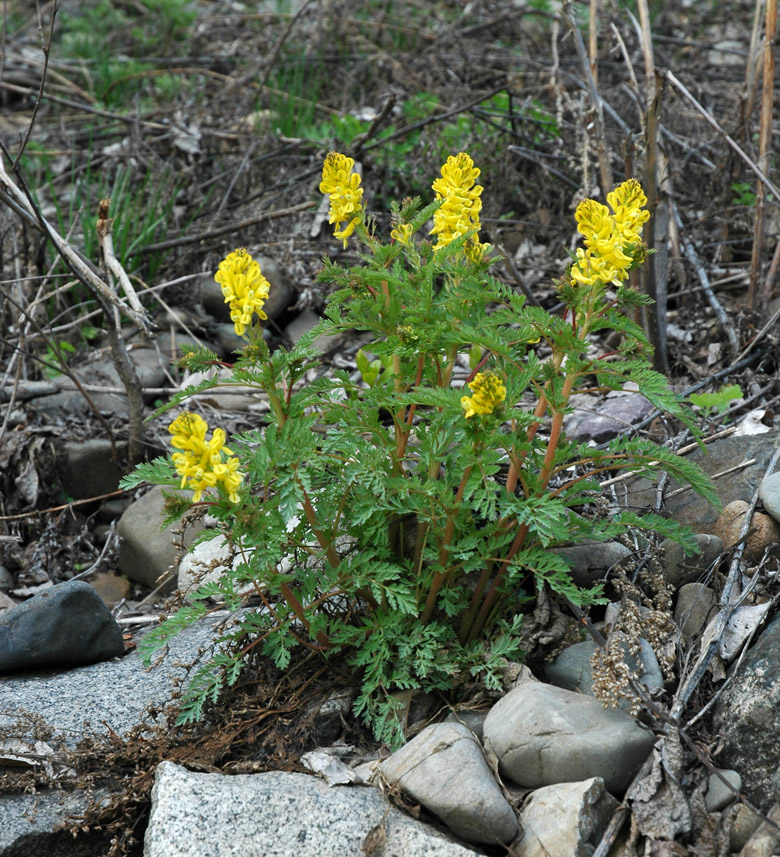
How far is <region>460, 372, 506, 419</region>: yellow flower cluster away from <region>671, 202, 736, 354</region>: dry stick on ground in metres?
2.32

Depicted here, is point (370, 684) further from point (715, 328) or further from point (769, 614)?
point (715, 328)

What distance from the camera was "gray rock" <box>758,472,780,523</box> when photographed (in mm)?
2564

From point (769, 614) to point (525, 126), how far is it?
3.95 m

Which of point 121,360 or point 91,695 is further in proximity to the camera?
point 121,360

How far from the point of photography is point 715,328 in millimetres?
4160

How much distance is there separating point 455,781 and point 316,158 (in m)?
4.44

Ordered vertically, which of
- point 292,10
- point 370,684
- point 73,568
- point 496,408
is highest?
point 292,10

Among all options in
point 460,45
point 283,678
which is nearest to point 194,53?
point 460,45

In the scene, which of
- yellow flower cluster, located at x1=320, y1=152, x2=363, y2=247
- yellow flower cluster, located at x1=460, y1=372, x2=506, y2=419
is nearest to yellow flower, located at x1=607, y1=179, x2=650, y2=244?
yellow flower cluster, located at x1=460, y1=372, x2=506, y2=419

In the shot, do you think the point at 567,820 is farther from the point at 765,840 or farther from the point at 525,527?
the point at 525,527

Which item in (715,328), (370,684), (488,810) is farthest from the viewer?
(715,328)

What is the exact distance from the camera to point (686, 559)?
263cm

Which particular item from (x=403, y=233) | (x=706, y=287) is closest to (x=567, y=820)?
(x=403, y=233)

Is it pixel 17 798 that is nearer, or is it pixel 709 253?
pixel 17 798
